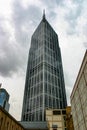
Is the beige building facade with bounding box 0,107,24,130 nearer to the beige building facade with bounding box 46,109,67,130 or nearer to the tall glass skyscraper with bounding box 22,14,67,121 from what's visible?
the beige building facade with bounding box 46,109,67,130

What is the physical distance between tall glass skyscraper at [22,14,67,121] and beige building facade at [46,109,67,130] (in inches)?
1265

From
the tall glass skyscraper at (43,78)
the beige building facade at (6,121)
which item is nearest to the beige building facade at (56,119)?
the beige building facade at (6,121)

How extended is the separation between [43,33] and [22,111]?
78294mm

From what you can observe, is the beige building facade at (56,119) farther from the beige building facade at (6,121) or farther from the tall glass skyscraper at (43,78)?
the tall glass skyscraper at (43,78)

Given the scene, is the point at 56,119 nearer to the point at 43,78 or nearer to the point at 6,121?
the point at 6,121

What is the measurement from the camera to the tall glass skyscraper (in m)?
107

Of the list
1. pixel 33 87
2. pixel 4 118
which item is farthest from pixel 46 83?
pixel 4 118

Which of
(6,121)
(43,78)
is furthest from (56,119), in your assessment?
(43,78)

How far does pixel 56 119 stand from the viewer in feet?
212

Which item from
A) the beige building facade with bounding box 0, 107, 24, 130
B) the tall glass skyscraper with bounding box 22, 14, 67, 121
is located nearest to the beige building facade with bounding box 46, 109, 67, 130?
the beige building facade with bounding box 0, 107, 24, 130

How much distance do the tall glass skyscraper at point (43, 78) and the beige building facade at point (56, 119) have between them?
32.1 meters

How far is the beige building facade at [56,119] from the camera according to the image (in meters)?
61.9

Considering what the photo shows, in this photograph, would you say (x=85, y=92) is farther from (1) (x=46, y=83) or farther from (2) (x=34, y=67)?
(2) (x=34, y=67)

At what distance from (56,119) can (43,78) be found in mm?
54611
